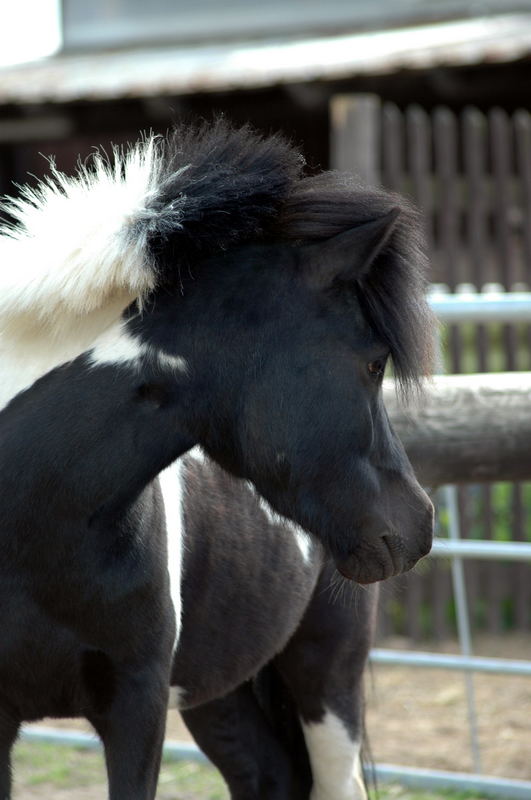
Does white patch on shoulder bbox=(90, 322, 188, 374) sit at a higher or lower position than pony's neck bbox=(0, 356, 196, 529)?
higher

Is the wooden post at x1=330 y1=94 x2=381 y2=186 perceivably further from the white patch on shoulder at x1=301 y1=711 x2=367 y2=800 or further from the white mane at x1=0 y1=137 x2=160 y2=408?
the white mane at x1=0 y1=137 x2=160 y2=408

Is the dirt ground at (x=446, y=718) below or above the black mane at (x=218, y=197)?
below

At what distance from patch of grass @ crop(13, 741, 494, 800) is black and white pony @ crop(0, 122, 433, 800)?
2133mm

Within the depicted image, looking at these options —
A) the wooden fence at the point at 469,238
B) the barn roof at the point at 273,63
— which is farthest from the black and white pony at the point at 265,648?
the barn roof at the point at 273,63

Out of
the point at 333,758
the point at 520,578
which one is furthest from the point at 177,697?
the point at 520,578

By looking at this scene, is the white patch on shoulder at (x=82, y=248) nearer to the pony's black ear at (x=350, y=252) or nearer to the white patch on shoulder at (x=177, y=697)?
the pony's black ear at (x=350, y=252)

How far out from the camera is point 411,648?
20.8 feet

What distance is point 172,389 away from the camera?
226cm

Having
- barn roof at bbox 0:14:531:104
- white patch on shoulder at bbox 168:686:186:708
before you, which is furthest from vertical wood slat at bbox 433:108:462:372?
white patch on shoulder at bbox 168:686:186:708

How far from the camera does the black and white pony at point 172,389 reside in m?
2.22

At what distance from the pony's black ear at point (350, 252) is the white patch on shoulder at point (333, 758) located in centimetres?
155

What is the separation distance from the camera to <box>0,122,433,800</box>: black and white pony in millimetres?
2225

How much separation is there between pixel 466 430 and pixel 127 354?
51.2 inches

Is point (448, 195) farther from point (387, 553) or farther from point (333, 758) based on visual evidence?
point (387, 553)
